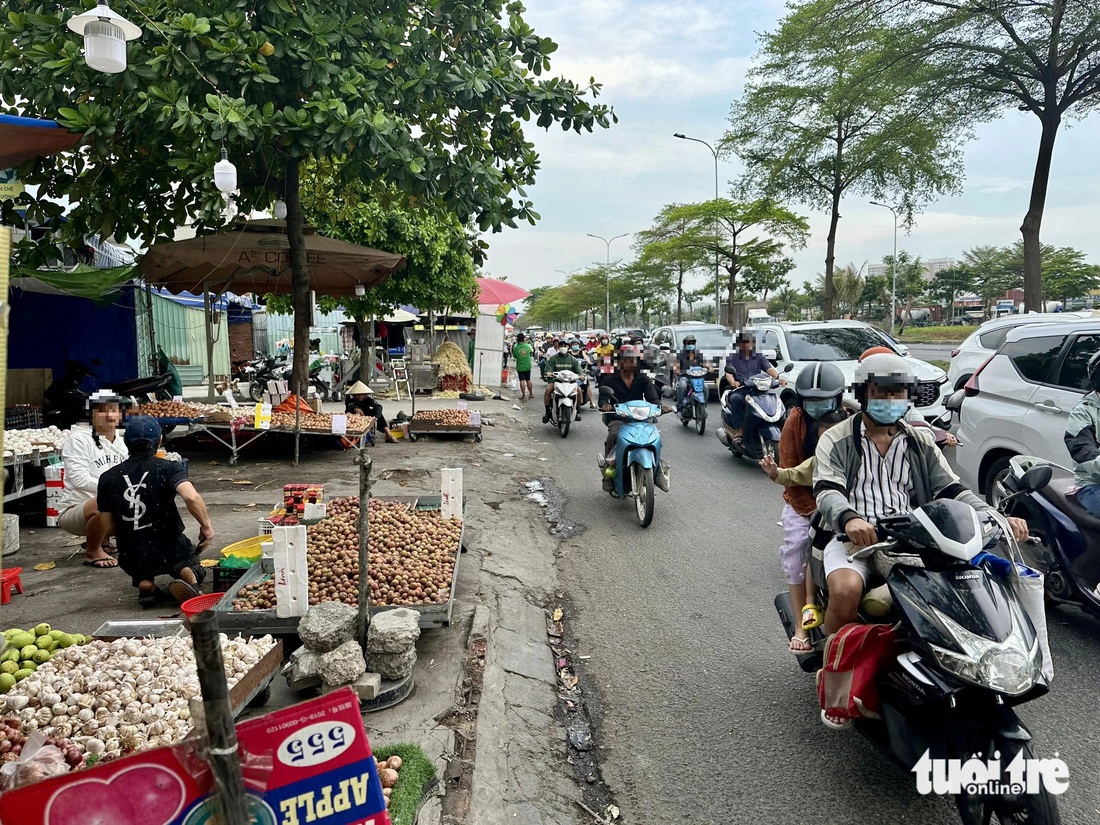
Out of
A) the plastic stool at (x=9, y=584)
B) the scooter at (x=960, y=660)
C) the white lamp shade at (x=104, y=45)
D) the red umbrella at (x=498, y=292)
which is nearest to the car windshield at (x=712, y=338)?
the red umbrella at (x=498, y=292)

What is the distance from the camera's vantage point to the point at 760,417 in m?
9.57

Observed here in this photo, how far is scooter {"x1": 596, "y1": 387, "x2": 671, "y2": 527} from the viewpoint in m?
7.18

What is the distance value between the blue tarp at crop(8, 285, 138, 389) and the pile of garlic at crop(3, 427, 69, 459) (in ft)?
15.6

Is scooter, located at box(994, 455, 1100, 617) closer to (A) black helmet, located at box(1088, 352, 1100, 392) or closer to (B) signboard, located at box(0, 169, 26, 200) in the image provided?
(A) black helmet, located at box(1088, 352, 1100, 392)

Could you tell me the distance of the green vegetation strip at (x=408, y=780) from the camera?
2693mm

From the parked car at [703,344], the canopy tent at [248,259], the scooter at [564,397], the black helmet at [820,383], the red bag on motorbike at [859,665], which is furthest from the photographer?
the parked car at [703,344]

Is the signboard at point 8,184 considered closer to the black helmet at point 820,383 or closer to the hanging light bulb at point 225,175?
the hanging light bulb at point 225,175

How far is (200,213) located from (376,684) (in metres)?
8.59

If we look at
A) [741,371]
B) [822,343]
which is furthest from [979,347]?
[741,371]

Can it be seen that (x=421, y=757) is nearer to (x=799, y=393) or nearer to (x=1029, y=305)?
(x=799, y=393)

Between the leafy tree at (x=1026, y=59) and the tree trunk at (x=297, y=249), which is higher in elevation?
the leafy tree at (x=1026, y=59)

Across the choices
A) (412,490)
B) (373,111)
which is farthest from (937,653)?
(373,111)

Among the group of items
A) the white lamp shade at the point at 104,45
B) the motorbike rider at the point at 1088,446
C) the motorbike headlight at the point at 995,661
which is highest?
the white lamp shade at the point at 104,45

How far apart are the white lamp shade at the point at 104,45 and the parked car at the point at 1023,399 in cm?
789
